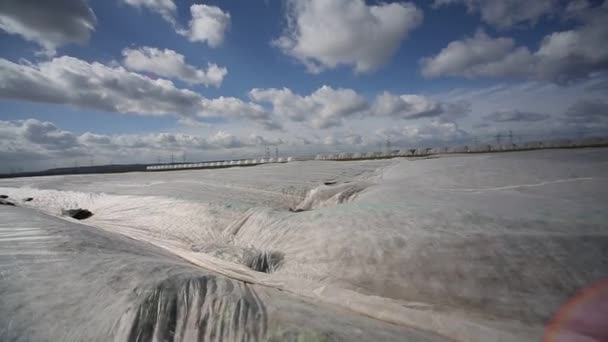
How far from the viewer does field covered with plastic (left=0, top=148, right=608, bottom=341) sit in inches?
34.8

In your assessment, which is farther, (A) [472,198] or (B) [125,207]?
(B) [125,207]

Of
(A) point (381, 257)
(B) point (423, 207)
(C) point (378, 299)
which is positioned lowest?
(C) point (378, 299)

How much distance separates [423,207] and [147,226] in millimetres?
2281

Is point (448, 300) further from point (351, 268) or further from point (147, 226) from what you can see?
point (147, 226)

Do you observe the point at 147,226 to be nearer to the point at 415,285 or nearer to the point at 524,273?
the point at 415,285

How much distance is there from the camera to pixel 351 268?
1.26m

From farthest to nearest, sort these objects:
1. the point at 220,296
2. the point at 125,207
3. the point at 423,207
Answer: the point at 125,207, the point at 423,207, the point at 220,296

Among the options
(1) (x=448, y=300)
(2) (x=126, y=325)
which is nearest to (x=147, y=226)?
(2) (x=126, y=325)

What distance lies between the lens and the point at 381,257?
4.12 feet

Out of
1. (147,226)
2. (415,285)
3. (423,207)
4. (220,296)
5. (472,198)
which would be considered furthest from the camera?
(147,226)

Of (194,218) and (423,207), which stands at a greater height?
(423,207)

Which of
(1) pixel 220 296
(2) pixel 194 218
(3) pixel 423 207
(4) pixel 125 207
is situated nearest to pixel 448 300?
(3) pixel 423 207

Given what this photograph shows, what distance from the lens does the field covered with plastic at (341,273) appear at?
883mm

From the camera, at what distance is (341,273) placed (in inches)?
49.7
